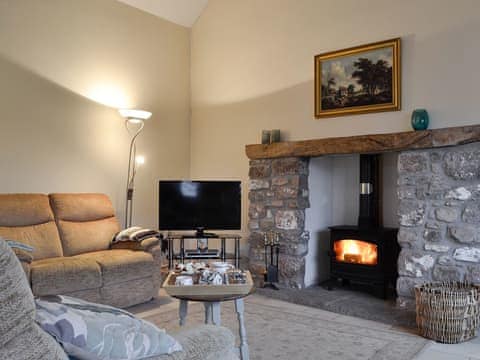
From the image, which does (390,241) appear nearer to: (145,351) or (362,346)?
(362,346)

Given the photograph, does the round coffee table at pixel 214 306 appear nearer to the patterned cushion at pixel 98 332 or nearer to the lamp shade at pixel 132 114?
the patterned cushion at pixel 98 332

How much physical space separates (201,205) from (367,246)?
1.80m

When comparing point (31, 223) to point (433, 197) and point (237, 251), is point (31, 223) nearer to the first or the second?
point (237, 251)

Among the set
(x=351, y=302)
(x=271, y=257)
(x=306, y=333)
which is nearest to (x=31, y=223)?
(x=271, y=257)

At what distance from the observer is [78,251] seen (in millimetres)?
4141

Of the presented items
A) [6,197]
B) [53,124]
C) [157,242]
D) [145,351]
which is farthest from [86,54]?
[145,351]

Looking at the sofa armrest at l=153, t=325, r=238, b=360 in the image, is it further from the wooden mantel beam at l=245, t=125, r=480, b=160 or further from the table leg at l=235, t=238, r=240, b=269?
the table leg at l=235, t=238, r=240, b=269

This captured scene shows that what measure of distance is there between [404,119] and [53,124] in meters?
3.47

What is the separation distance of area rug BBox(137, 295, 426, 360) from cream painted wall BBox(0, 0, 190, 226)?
1.77 metres

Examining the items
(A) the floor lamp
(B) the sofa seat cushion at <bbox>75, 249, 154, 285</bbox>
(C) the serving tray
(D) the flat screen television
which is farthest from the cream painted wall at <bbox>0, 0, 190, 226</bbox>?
(C) the serving tray

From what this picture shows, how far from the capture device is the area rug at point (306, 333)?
2.92m

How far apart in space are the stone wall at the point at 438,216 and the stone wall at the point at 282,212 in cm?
106

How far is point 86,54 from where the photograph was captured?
15.6 feet

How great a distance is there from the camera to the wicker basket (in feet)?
10.0
